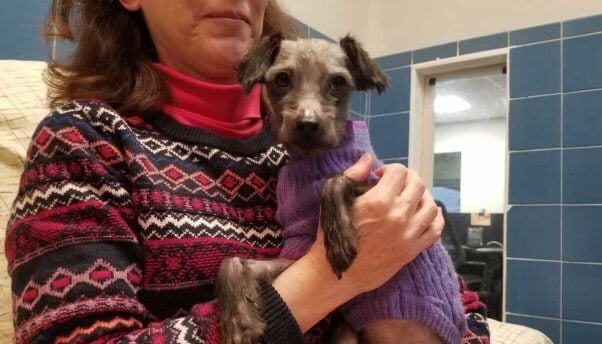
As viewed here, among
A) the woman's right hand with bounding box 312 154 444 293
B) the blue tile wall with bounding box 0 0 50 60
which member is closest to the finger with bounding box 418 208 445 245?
the woman's right hand with bounding box 312 154 444 293

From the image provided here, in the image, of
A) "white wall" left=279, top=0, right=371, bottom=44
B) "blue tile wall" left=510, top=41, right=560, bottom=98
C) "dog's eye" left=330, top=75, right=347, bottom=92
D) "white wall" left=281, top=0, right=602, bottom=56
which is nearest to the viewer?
"dog's eye" left=330, top=75, right=347, bottom=92

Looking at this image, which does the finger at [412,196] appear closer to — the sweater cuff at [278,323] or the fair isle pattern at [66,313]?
the sweater cuff at [278,323]

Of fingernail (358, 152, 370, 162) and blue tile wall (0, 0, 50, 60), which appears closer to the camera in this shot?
fingernail (358, 152, 370, 162)

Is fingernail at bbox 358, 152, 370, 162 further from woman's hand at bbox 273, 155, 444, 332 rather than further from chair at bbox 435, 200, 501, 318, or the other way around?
chair at bbox 435, 200, 501, 318

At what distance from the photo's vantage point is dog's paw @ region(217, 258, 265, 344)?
0.92 metres

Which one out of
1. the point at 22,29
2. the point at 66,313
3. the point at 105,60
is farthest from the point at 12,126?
the point at 66,313

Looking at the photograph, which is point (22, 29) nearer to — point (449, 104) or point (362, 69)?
point (362, 69)

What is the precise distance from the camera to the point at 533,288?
8.84ft

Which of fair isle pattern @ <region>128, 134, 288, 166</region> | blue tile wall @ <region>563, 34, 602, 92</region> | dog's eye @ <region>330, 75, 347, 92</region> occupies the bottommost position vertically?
fair isle pattern @ <region>128, 134, 288, 166</region>

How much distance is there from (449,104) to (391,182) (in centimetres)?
241

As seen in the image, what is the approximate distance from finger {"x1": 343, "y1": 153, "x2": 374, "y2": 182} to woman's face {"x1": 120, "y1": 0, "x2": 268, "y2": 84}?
15.5 inches

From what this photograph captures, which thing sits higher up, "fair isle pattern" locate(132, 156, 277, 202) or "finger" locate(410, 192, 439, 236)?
"fair isle pattern" locate(132, 156, 277, 202)

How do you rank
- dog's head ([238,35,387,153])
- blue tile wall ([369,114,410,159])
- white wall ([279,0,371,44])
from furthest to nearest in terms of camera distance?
blue tile wall ([369,114,410,159]) → white wall ([279,0,371,44]) → dog's head ([238,35,387,153])

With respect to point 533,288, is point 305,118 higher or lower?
higher
